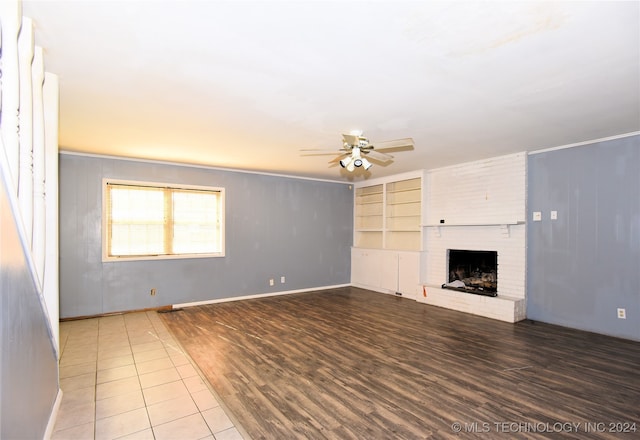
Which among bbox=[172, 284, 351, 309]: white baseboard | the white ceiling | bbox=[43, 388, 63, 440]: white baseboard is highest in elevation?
the white ceiling

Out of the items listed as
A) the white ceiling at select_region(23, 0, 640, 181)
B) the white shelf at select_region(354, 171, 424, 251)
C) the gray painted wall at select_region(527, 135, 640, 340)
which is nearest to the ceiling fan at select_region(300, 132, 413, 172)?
the white ceiling at select_region(23, 0, 640, 181)

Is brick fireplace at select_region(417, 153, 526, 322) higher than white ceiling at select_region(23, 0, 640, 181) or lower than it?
lower

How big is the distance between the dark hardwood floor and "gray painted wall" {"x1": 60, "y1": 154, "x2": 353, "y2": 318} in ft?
2.95

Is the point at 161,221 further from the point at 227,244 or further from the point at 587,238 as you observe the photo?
the point at 587,238

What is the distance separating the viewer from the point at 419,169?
6.18 meters

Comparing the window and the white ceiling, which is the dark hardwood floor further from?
the white ceiling

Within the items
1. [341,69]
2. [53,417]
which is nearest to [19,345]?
[53,417]

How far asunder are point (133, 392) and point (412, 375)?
2.48 m

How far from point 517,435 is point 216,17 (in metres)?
3.22

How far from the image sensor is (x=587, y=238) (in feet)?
14.1

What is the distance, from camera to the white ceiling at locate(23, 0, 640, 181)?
5.85 ft

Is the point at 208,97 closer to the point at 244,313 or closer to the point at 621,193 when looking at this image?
the point at 244,313

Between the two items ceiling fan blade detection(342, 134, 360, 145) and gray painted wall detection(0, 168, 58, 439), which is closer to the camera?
gray painted wall detection(0, 168, 58, 439)

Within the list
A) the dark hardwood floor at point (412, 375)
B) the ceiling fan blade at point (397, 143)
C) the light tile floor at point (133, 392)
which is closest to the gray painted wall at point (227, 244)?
the dark hardwood floor at point (412, 375)
